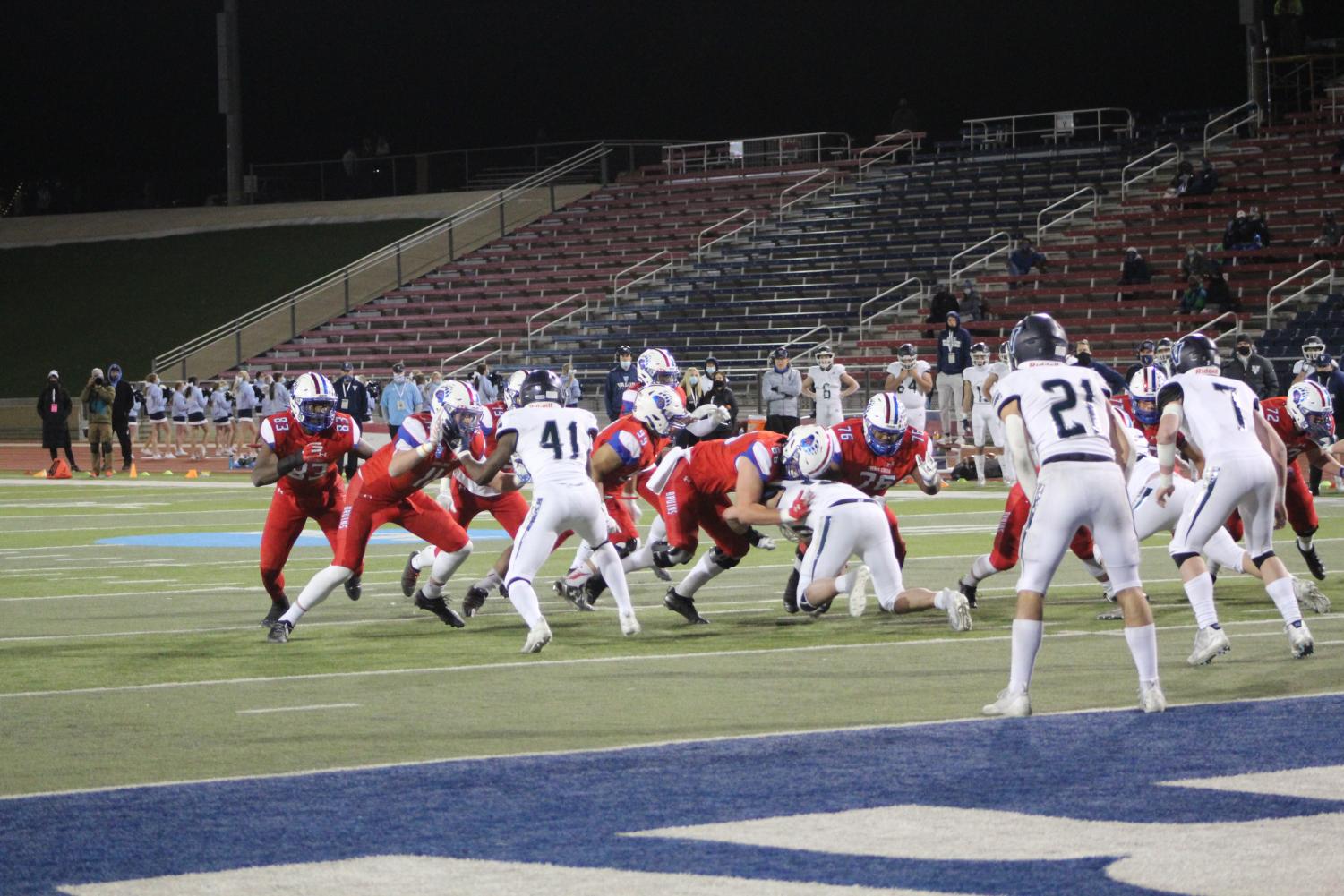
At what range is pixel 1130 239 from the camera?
3353 cm

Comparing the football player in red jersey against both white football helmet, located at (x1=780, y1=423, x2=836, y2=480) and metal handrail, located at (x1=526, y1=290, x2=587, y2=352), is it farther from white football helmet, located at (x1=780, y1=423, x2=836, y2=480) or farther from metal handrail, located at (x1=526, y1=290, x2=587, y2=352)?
metal handrail, located at (x1=526, y1=290, x2=587, y2=352)

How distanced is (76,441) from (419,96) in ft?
50.7

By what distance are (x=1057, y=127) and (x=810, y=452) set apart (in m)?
28.3

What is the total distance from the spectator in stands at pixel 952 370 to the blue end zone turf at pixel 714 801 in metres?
18.7

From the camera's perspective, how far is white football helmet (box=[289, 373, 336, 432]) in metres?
11.7

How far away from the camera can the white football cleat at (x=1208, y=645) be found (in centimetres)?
933

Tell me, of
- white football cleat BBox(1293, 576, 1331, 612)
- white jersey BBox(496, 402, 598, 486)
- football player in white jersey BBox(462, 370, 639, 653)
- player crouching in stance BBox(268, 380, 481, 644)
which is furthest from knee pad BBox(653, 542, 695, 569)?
white football cleat BBox(1293, 576, 1331, 612)

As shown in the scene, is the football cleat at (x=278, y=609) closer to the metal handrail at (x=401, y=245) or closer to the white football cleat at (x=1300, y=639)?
the white football cleat at (x=1300, y=639)

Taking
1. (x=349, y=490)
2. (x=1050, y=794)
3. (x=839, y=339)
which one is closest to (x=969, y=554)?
(x=349, y=490)

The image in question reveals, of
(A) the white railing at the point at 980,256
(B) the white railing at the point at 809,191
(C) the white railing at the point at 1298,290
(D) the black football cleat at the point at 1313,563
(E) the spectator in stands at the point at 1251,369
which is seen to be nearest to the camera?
(D) the black football cleat at the point at 1313,563

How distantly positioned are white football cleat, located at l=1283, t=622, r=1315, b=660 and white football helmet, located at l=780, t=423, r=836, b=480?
2.83 m

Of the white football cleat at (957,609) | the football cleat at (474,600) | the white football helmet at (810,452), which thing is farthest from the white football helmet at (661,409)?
the white football cleat at (957,609)

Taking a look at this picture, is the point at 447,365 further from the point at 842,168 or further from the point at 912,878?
the point at 912,878

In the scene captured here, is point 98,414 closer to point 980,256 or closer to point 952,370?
point 952,370
